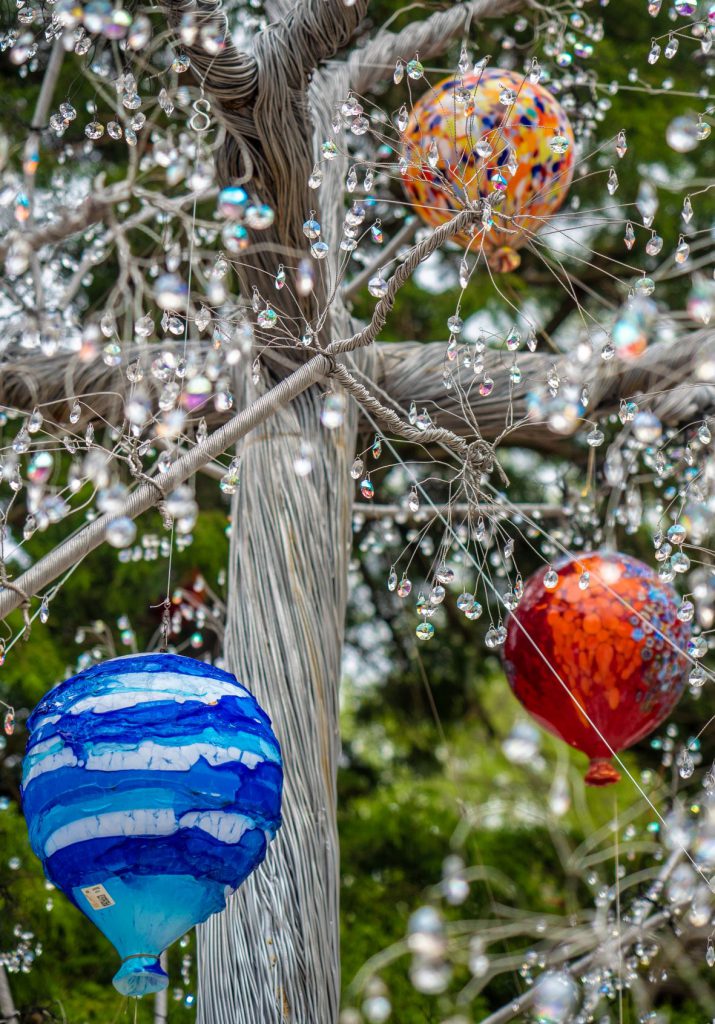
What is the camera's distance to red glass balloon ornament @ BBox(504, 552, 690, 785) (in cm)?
186

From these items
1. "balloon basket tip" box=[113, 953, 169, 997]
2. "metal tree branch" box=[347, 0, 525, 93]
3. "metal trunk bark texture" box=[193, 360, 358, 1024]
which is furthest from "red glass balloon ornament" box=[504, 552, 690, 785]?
"metal tree branch" box=[347, 0, 525, 93]

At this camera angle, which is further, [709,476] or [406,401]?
[406,401]

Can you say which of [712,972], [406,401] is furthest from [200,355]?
[712,972]

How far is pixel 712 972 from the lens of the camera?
10.2 feet

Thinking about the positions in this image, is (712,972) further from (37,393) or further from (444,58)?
(444,58)

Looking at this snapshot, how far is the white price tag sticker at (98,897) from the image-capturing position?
4.42ft

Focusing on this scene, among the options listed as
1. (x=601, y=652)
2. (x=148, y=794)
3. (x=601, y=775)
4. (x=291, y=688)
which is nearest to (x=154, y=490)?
(x=148, y=794)

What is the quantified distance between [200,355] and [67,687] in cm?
86

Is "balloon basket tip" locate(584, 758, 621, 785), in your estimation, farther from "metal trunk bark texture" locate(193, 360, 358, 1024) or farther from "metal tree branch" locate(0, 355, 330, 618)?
"metal tree branch" locate(0, 355, 330, 618)

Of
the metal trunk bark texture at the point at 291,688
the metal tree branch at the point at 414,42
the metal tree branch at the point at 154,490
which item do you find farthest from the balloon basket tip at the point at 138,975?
the metal tree branch at the point at 414,42

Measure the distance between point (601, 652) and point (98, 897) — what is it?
34.3 inches

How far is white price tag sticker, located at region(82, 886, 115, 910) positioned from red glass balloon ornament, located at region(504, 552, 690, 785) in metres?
0.77

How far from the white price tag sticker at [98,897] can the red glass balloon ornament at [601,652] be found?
77 centimetres

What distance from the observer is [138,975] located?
1388 millimetres
